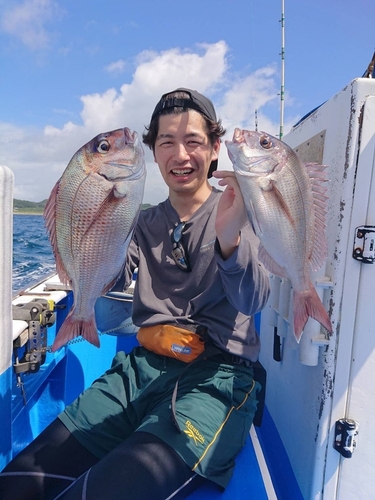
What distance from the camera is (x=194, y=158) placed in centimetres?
217

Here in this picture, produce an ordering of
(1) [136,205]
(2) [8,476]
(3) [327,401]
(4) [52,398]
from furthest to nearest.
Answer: (4) [52,398], (3) [327,401], (2) [8,476], (1) [136,205]

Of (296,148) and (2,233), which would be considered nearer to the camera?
(2,233)

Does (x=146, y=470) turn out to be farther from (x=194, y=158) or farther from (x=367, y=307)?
(x=194, y=158)

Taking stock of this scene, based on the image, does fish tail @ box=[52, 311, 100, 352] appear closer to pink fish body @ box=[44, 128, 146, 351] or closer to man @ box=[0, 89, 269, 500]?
pink fish body @ box=[44, 128, 146, 351]

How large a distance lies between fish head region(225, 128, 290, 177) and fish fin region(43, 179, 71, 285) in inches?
29.7

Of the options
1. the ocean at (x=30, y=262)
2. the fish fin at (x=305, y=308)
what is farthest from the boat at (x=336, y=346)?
the ocean at (x=30, y=262)

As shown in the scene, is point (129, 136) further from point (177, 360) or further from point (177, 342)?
point (177, 360)

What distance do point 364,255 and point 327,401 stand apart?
749mm

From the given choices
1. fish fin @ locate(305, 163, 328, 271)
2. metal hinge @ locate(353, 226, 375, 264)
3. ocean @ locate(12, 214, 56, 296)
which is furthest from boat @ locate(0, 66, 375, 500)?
ocean @ locate(12, 214, 56, 296)

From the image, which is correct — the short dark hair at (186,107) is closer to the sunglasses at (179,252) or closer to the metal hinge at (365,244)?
the sunglasses at (179,252)

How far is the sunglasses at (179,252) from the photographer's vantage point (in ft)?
7.25

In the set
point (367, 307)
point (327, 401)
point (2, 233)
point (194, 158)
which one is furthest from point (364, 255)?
point (2, 233)

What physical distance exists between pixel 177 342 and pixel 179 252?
0.52 m

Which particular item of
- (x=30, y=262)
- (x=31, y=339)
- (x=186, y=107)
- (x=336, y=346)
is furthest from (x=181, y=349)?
(x=30, y=262)
